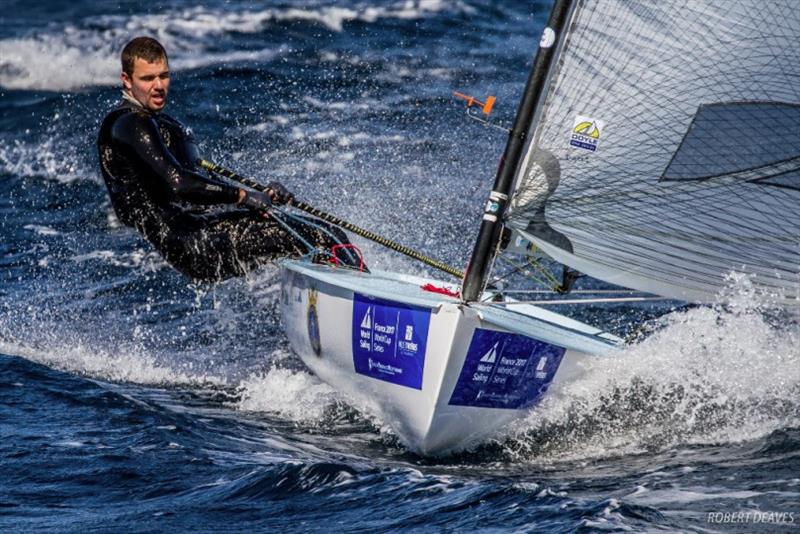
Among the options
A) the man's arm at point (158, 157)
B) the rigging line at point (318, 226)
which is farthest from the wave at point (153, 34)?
the man's arm at point (158, 157)

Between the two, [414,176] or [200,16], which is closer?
[414,176]

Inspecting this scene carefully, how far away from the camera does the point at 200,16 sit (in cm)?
1415

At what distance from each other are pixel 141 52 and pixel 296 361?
2.04 metres

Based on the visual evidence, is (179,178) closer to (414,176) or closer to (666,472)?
(666,472)

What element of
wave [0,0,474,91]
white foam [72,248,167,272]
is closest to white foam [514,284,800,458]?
white foam [72,248,167,272]

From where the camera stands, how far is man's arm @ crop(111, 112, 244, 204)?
5.60 meters

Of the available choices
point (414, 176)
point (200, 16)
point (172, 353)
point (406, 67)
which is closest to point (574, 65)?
point (172, 353)

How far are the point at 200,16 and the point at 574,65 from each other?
988cm

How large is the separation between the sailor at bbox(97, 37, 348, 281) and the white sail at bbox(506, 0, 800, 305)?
1549 millimetres

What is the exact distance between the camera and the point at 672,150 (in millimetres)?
5184

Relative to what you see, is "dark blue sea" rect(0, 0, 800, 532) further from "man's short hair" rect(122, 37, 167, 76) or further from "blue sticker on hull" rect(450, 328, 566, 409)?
"man's short hair" rect(122, 37, 167, 76)

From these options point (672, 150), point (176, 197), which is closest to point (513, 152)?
point (672, 150)

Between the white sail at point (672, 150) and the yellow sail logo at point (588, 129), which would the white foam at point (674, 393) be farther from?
the yellow sail logo at point (588, 129)

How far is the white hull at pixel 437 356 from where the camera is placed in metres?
4.90
